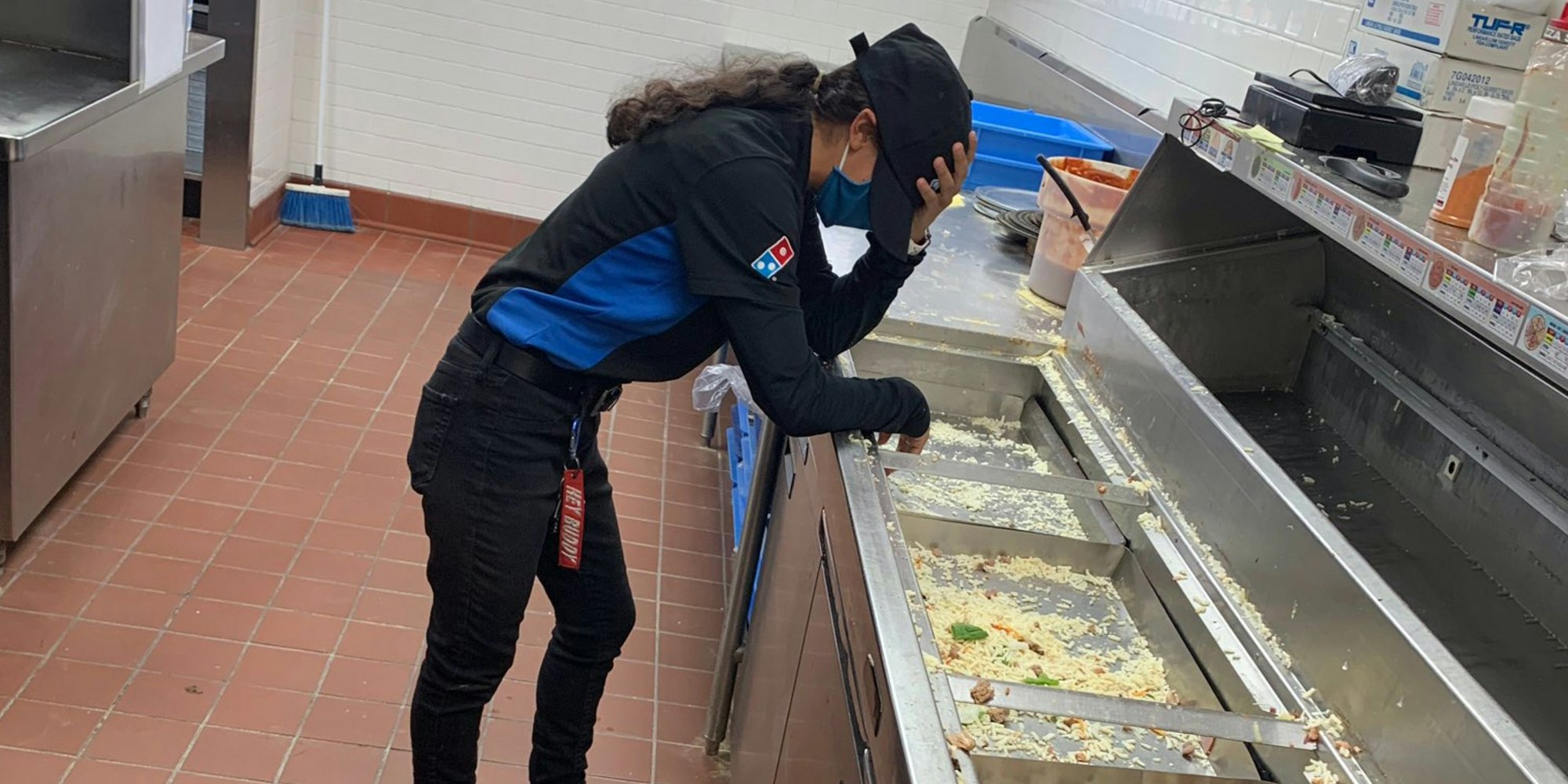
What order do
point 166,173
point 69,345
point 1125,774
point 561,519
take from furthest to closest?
1. point 166,173
2. point 69,345
3. point 561,519
4. point 1125,774

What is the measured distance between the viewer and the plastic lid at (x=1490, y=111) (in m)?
1.60

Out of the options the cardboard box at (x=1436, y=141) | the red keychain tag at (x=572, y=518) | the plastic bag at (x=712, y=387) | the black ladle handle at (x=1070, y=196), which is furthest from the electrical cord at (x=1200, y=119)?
the plastic bag at (x=712, y=387)

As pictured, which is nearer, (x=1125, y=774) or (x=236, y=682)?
(x=1125, y=774)

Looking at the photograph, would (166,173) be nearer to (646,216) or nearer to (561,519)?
(561,519)

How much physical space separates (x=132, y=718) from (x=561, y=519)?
1166 mm

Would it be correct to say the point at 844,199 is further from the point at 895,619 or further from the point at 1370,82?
the point at 1370,82

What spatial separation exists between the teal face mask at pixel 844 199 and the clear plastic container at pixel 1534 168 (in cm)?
79

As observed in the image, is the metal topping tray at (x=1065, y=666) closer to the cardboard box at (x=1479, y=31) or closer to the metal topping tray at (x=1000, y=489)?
the metal topping tray at (x=1000, y=489)

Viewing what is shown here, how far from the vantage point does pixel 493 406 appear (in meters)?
2.00

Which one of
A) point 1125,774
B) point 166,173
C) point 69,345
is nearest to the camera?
point 1125,774

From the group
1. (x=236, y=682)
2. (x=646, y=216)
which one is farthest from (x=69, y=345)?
(x=646, y=216)

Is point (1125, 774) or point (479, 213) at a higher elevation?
point (1125, 774)

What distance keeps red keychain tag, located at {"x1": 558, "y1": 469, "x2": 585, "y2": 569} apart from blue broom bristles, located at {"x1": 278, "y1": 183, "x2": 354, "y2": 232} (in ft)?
13.1

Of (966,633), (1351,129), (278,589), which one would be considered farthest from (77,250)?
(1351,129)
